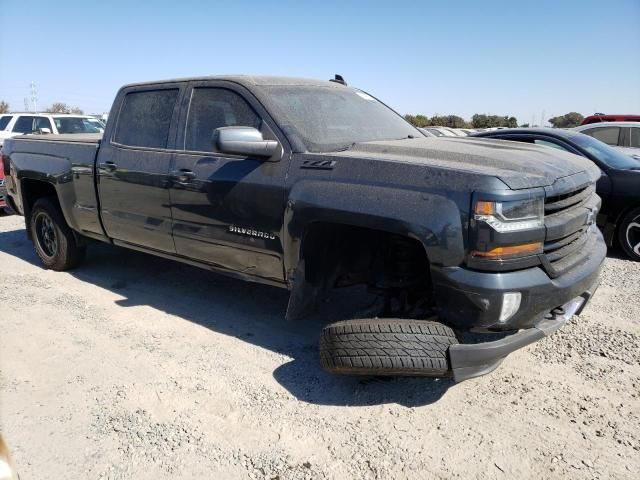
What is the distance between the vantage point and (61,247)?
18.0ft

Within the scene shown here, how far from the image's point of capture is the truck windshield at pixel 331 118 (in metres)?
3.46

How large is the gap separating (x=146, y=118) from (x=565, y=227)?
3418 mm

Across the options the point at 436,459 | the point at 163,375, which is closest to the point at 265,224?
the point at 163,375

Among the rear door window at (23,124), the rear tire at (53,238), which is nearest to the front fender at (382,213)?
the rear tire at (53,238)

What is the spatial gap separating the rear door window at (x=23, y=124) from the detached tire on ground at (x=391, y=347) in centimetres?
1241

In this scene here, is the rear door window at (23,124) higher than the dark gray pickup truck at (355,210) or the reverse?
higher

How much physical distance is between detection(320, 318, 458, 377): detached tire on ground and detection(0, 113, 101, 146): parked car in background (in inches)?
457

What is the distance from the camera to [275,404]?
2.98 meters

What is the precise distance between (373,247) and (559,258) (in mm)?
1110

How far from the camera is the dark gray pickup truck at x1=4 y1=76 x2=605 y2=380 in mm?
2627

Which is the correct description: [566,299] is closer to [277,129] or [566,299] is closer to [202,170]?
[277,129]

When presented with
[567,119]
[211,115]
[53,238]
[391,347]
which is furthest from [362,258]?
[567,119]

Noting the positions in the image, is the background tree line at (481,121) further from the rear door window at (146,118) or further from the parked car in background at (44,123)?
the rear door window at (146,118)

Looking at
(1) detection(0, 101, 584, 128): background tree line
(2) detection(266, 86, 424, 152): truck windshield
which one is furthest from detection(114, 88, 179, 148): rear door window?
(1) detection(0, 101, 584, 128): background tree line
